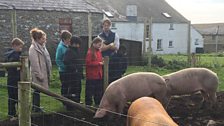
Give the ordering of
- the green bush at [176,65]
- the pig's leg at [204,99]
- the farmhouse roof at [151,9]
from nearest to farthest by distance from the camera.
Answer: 1. the pig's leg at [204,99]
2. the green bush at [176,65]
3. the farmhouse roof at [151,9]

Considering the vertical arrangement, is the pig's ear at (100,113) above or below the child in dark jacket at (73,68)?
below

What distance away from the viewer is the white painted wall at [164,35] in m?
44.6

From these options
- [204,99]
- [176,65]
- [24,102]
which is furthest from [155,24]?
[24,102]

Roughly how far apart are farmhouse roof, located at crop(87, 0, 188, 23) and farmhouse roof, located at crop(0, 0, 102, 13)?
66.0ft

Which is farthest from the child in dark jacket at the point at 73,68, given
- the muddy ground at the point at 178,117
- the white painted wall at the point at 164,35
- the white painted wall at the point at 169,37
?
the white painted wall at the point at 169,37

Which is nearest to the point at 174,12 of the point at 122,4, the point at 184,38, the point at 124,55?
the point at 184,38

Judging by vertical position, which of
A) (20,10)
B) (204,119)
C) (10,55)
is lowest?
(204,119)

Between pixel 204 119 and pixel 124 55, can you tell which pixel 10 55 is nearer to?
pixel 124 55

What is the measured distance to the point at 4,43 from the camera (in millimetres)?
21344

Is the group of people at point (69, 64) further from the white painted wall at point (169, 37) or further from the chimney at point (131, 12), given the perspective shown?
the white painted wall at point (169, 37)

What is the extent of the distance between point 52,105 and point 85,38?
10.8 meters

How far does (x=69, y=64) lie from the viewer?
9562 mm

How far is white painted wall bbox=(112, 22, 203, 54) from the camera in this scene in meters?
44.6

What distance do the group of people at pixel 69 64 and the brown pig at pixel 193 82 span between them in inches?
60.6
